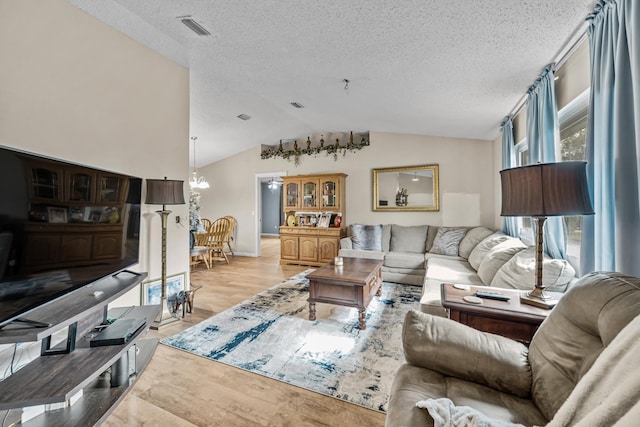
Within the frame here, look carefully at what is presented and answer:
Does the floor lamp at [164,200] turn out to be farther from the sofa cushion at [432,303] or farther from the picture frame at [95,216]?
the sofa cushion at [432,303]

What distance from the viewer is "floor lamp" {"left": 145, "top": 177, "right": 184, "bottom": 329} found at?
8.80 feet

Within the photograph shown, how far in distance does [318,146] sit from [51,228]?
510 centimetres

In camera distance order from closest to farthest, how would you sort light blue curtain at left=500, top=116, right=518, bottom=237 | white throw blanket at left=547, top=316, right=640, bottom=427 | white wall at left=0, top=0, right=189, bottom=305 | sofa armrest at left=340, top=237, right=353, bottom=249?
white throw blanket at left=547, top=316, right=640, bottom=427
white wall at left=0, top=0, right=189, bottom=305
light blue curtain at left=500, top=116, right=518, bottom=237
sofa armrest at left=340, top=237, right=353, bottom=249

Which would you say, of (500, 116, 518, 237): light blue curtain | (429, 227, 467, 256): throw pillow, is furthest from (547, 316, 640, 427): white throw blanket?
(429, 227, 467, 256): throw pillow

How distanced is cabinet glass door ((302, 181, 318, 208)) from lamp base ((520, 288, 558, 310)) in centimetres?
437

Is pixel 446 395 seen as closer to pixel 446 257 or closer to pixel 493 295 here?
pixel 493 295

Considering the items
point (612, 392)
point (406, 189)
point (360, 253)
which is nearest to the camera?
point (612, 392)

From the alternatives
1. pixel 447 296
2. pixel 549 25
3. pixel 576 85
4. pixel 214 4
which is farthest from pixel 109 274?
pixel 576 85

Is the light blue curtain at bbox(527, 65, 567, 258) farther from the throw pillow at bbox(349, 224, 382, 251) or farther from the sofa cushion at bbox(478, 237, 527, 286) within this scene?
the throw pillow at bbox(349, 224, 382, 251)

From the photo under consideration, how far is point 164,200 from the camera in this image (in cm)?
270

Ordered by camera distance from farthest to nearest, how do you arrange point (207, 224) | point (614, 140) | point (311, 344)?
point (207, 224)
point (311, 344)
point (614, 140)

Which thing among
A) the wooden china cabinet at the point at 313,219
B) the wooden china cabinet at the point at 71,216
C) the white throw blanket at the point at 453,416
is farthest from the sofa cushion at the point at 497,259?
the wooden china cabinet at the point at 71,216

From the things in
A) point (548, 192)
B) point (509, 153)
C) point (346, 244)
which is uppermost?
point (509, 153)

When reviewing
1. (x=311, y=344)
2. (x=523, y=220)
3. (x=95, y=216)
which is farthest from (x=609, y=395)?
(x=523, y=220)
